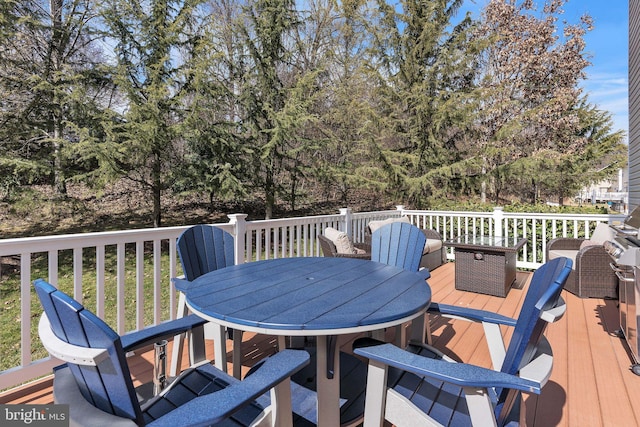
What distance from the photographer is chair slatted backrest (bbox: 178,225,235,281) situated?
243 cm

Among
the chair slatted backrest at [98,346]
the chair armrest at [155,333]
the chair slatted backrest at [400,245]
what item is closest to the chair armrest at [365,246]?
the chair slatted backrest at [400,245]

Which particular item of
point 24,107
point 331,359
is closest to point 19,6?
point 24,107

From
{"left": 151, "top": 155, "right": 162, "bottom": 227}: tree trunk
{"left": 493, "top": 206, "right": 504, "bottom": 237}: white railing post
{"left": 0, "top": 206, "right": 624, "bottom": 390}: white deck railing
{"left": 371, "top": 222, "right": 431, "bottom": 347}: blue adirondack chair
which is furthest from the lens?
{"left": 151, "top": 155, "right": 162, "bottom": 227}: tree trunk

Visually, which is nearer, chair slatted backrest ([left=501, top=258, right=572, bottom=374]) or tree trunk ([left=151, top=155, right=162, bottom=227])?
chair slatted backrest ([left=501, top=258, right=572, bottom=374])

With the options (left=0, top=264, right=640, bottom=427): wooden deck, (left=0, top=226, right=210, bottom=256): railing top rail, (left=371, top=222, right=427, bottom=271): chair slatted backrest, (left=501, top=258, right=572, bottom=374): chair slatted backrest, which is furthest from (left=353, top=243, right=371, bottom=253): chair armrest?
(left=501, top=258, right=572, bottom=374): chair slatted backrest

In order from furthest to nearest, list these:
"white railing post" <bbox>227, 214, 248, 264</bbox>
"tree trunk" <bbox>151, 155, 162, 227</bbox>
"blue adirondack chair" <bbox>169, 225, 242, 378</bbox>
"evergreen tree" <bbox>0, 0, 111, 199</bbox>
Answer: "tree trunk" <bbox>151, 155, 162, 227</bbox> < "evergreen tree" <bbox>0, 0, 111, 199</bbox> < "white railing post" <bbox>227, 214, 248, 264</bbox> < "blue adirondack chair" <bbox>169, 225, 242, 378</bbox>

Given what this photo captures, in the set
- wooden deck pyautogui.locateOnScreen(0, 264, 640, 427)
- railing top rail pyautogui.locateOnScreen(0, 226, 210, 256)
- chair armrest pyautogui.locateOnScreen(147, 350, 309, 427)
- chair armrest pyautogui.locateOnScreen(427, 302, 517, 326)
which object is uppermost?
railing top rail pyautogui.locateOnScreen(0, 226, 210, 256)

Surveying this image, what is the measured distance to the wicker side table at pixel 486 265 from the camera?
4.31 meters

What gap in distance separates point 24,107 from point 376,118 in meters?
8.54

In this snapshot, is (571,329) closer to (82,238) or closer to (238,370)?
(238,370)

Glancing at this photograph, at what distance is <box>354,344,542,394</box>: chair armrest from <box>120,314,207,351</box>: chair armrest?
87cm

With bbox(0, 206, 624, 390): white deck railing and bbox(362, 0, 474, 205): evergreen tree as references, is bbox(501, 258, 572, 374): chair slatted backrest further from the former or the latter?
bbox(362, 0, 474, 205): evergreen tree
